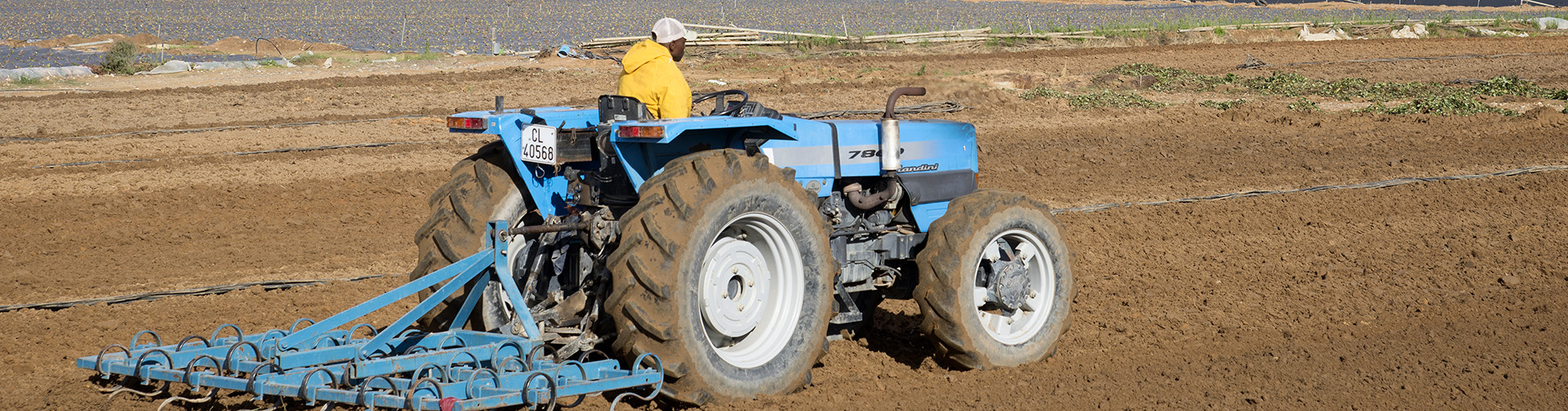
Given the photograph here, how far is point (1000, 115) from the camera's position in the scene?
15984 mm

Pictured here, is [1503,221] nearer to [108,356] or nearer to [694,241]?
[694,241]

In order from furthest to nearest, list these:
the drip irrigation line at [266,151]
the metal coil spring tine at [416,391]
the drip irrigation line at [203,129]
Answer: the drip irrigation line at [203,129]
the drip irrigation line at [266,151]
the metal coil spring tine at [416,391]

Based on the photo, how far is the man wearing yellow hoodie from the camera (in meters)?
5.18

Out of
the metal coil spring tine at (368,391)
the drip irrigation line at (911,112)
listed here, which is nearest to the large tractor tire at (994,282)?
the metal coil spring tine at (368,391)

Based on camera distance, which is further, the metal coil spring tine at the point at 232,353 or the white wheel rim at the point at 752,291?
the white wheel rim at the point at 752,291

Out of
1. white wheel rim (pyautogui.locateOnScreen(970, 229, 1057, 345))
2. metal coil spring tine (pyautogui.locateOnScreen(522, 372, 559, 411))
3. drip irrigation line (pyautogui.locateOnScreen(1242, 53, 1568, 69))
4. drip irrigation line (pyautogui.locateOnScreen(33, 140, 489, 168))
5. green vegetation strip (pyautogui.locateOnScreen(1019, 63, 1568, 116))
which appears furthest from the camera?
drip irrigation line (pyautogui.locateOnScreen(1242, 53, 1568, 69))

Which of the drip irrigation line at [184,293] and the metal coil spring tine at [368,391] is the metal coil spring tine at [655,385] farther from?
the drip irrigation line at [184,293]

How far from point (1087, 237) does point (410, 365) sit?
227 inches

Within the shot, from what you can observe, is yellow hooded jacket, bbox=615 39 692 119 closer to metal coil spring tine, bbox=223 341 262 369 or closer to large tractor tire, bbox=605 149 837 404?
large tractor tire, bbox=605 149 837 404

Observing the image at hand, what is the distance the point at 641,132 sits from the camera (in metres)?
4.50

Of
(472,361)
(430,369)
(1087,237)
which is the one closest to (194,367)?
(430,369)

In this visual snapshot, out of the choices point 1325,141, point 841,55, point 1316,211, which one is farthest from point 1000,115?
point 841,55

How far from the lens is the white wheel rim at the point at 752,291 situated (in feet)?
15.8


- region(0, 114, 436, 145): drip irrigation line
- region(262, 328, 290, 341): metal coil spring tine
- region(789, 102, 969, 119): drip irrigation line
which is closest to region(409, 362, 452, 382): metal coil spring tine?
region(262, 328, 290, 341): metal coil spring tine
